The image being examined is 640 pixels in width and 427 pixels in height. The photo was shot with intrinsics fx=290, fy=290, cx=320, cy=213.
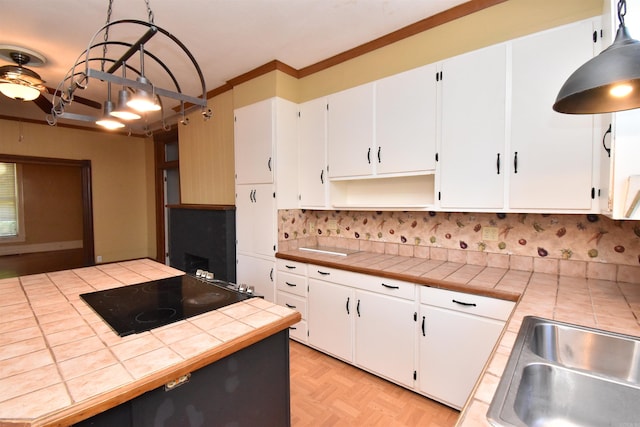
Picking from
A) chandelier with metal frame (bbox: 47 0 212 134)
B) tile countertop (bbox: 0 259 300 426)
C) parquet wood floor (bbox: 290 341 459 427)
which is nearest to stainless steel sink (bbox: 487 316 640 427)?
tile countertop (bbox: 0 259 300 426)

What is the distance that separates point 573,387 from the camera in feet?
2.90

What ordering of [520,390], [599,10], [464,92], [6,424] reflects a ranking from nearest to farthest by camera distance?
[6,424]
[520,390]
[599,10]
[464,92]

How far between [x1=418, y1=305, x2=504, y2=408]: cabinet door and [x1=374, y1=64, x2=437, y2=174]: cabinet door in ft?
3.54

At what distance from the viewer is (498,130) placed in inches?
73.7

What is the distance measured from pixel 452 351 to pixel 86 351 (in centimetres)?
190

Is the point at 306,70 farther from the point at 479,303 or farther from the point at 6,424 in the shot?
the point at 6,424

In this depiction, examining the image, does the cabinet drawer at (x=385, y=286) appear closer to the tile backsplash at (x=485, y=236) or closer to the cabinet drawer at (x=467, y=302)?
the cabinet drawer at (x=467, y=302)

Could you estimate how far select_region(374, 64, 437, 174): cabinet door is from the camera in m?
2.16

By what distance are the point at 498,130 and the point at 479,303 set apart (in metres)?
1.10

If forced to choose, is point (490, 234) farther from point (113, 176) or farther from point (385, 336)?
point (113, 176)

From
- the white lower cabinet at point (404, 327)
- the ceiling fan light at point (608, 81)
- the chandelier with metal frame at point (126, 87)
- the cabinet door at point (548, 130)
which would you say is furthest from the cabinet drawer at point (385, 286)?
the chandelier with metal frame at point (126, 87)

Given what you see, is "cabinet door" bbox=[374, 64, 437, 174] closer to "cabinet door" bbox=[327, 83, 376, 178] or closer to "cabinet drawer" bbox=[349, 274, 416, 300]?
"cabinet door" bbox=[327, 83, 376, 178]

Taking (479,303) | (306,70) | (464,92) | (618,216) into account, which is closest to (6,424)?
(479,303)

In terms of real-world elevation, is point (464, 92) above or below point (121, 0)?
below
